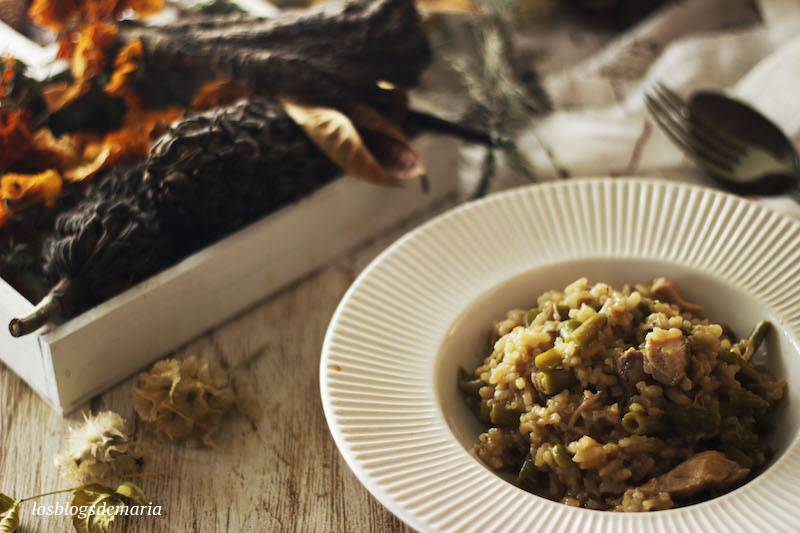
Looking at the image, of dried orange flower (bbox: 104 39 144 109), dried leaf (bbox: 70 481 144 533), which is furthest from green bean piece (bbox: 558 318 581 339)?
dried orange flower (bbox: 104 39 144 109)

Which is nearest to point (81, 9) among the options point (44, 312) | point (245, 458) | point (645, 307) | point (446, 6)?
point (44, 312)

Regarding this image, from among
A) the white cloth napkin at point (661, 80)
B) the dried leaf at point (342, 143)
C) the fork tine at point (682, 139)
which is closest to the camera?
the dried leaf at point (342, 143)

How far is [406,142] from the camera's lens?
2363 mm

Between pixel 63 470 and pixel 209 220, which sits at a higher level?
pixel 209 220

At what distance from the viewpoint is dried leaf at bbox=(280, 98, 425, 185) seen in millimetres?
2277

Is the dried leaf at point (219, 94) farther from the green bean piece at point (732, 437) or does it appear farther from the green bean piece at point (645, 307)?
the green bean piece at point (732, 437)

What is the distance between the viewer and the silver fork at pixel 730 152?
2.50m

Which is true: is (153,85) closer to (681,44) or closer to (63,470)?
(63,470)

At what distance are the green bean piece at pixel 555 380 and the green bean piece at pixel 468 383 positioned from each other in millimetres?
191

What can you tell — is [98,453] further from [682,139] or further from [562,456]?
[682,139]

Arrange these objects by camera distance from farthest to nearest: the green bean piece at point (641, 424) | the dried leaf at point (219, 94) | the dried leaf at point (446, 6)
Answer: the dried leaf at point (446, 6) → the dried leaf at point (219, 94) → the green bean piece at point (641, 424)

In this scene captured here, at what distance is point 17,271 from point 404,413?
1120 millimetres

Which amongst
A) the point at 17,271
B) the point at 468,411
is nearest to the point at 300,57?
the point at 17,271

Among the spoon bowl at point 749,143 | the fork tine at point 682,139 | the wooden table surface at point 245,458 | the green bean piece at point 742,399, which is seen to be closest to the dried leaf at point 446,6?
the fork tine at point 682,139
